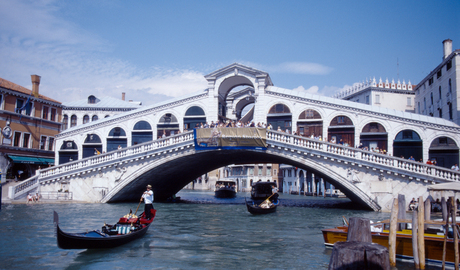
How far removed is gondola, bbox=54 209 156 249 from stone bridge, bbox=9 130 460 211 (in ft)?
32.3

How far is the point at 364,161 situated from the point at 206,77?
11694 millimetres

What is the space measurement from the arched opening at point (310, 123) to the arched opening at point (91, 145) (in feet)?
46.9

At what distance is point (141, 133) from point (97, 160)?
14.6 feet

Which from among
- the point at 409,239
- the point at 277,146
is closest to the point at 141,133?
the point at 277,146

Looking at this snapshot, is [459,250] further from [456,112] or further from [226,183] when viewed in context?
[226,183]

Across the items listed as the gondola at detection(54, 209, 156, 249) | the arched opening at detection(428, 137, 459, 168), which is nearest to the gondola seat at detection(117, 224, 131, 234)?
the gondola at detection(54, 209, 156, 249)

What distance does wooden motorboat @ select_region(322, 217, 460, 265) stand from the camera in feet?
30.0

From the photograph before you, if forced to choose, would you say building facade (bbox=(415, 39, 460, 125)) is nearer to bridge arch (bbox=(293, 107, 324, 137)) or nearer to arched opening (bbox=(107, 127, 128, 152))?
bridge arch (bbox=(293, 107, 324, 137))

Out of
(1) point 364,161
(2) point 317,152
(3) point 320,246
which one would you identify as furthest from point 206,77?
(3) point 320,246

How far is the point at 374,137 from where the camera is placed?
2323 centimetres

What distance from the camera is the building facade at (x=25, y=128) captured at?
27328 mm

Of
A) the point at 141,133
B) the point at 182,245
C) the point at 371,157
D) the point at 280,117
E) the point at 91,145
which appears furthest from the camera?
the point at 91,145

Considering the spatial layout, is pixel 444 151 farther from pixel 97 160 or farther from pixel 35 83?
pixel 35 83

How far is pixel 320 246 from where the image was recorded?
11336mm
